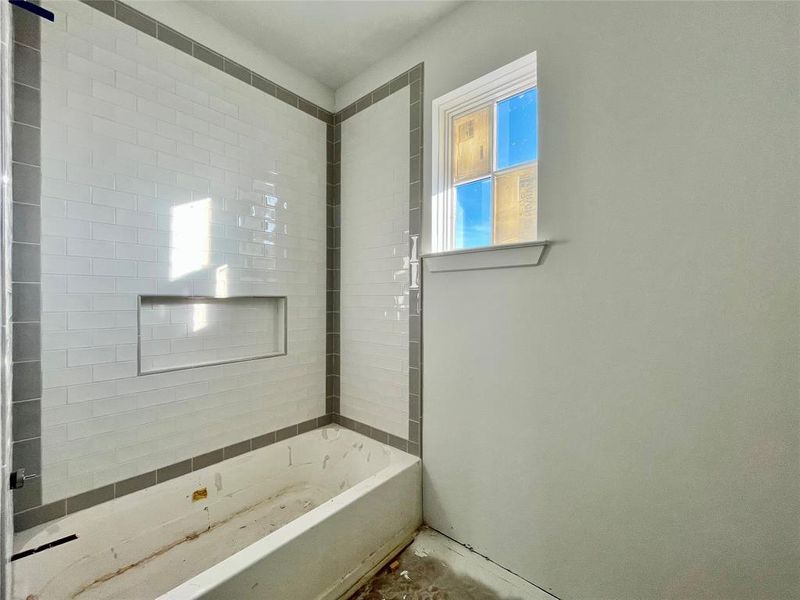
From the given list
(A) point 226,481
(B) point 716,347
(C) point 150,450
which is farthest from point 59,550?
(B) point 716,347

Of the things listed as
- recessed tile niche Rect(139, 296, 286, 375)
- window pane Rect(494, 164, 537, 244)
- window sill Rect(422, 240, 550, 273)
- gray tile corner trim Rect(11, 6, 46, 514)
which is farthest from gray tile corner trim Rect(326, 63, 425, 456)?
gray tile corner trim Rect(11, 6, 46, 514)

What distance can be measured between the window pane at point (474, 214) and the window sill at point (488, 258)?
5.5 inches

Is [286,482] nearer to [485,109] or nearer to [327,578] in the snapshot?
[327,578]

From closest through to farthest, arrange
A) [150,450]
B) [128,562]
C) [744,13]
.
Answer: [744,13] < [128,562] < [150,450]

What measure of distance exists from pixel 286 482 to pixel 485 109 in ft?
7.68

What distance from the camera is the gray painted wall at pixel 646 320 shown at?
98 centimetres

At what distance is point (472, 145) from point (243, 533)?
229cm

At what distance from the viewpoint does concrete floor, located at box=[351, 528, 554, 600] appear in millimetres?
1413

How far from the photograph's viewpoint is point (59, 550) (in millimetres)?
1284

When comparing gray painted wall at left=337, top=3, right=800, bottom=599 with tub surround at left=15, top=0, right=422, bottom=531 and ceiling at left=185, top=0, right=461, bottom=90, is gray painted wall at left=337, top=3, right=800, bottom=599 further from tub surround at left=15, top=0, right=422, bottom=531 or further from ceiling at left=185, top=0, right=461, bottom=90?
tub surround at left=15, top=0, right=422, bottom=531

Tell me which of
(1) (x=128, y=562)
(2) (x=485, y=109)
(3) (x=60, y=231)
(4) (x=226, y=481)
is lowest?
(1) (x=128, y=562)

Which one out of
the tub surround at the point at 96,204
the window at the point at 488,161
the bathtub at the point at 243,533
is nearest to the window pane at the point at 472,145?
the window at the point at 488,161

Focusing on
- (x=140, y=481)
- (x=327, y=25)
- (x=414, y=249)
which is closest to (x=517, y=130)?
(x=414, y=249)

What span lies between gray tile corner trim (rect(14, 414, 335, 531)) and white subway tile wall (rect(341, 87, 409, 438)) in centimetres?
49
